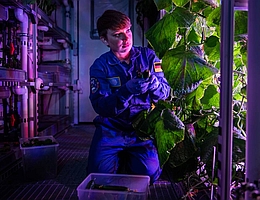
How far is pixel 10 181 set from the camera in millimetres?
1570

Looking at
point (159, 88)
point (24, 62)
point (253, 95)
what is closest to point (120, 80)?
point (159, 88)

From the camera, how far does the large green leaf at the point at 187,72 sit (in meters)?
0.79

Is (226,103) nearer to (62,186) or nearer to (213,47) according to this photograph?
(213,47)

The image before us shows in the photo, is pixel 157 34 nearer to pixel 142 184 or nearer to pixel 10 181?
pixel 142 184

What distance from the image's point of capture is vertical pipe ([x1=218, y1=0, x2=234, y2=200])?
507 mm

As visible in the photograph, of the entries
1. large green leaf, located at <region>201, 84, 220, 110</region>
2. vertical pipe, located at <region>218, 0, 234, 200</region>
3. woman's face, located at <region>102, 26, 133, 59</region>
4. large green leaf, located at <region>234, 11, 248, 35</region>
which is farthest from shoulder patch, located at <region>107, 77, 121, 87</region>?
vertical pipe, located at <region>218, 0, 234, 200</region>

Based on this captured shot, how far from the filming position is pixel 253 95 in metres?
0.46

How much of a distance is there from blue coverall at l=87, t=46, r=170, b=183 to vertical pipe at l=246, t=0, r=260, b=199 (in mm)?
905

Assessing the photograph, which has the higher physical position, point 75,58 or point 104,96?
point 75,58

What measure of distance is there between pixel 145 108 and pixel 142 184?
1.35ft

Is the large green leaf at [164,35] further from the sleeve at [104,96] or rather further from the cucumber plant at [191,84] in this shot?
the sleeve at [104,96]

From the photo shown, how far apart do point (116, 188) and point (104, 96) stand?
0.44 metres

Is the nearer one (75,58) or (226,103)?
(226,103)

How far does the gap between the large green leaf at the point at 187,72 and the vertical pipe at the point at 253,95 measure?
0.32 m
